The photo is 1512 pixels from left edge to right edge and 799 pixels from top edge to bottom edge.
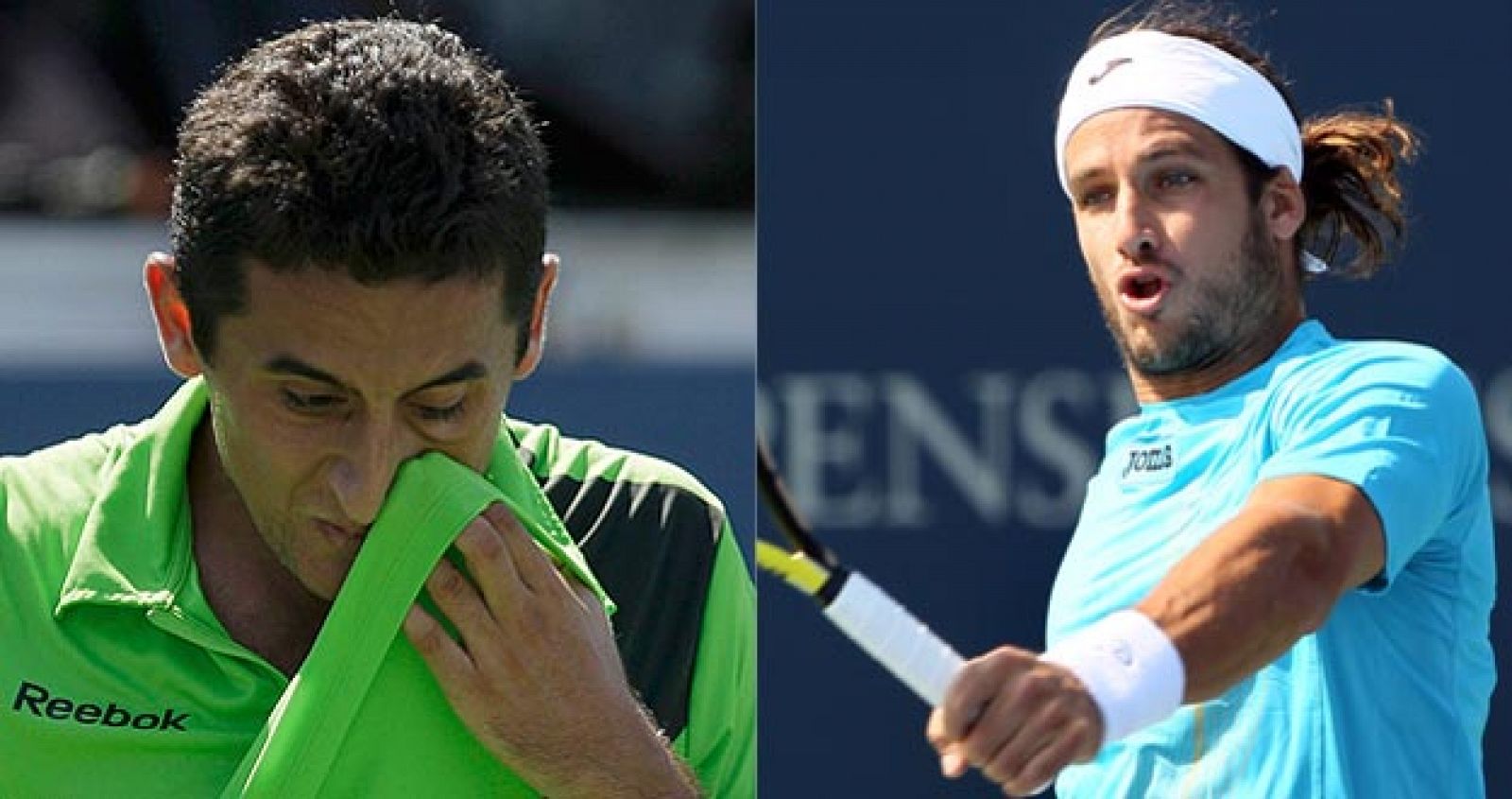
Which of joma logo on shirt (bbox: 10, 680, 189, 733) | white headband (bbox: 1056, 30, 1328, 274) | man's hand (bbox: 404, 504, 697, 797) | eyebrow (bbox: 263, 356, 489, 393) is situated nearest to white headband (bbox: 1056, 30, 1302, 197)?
white headband (bbox: 1056, 30, 1328, 274)

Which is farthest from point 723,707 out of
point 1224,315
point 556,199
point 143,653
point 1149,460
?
point 556,199

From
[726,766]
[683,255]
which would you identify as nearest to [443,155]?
[726,766]

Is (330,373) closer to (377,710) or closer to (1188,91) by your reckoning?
(377,710)

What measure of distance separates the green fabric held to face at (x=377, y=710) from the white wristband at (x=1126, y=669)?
0.51m

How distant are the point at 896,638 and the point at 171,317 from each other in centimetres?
62

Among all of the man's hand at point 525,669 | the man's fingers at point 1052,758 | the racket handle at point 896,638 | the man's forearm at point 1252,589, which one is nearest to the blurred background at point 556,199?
the man's forearm at point 1252,589

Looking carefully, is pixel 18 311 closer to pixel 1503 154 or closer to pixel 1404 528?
pixel 1503 154

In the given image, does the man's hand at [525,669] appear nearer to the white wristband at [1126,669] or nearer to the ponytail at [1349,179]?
the white wristband at [1126,669]

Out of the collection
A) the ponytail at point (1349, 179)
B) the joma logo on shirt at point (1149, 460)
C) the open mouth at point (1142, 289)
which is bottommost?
the joma logo on shirt at point (1149, 460)

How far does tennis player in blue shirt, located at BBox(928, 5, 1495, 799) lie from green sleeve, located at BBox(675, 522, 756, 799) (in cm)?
15

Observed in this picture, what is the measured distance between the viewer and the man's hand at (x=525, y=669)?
171 centimetres

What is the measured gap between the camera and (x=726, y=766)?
1922mm

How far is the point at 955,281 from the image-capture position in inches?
139

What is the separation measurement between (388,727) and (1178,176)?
1.51m
